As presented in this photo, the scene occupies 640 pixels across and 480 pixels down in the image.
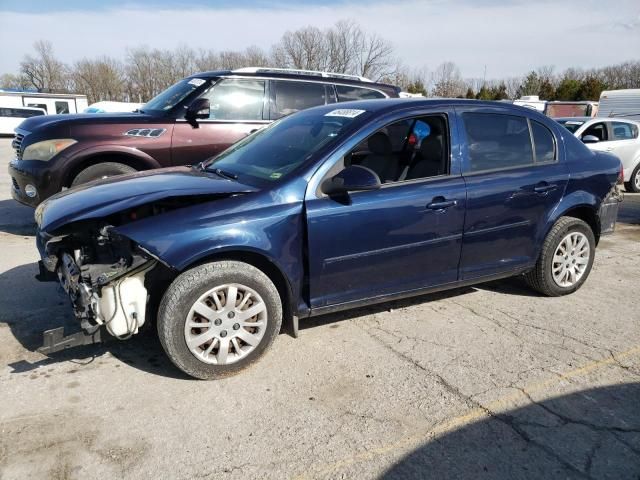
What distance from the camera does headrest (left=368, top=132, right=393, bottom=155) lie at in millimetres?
4051

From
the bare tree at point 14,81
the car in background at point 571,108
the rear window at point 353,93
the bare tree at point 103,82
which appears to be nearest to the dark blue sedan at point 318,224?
the rear window at point 353,93

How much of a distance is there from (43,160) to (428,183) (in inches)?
173

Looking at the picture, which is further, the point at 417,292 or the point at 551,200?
the point at 551,200

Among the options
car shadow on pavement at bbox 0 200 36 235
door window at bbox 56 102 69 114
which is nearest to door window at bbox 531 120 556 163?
car shadow on pavement at bbox 0 200 36 235

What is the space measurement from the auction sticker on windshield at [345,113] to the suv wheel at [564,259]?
1.99m

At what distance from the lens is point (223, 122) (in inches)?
256

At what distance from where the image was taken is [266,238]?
3.20m

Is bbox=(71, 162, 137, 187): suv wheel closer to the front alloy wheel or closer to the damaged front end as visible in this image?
the damaged front end

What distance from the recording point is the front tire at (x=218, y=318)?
9.91 ft

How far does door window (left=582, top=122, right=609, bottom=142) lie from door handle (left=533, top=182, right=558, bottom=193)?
840 centimetres

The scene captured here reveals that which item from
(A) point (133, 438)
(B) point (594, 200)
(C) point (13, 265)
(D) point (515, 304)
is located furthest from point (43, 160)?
(B) point (594, 200)

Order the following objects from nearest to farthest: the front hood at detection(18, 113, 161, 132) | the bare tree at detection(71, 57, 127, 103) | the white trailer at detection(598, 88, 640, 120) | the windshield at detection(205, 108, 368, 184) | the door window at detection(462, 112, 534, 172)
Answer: the windshield at detection(205, 108, 368, 184), the door window at detection(462, 112, 534, 172), the front hood at detection(18, 113, 161, 132), the white trailer at detection(598, 88, 640, 120), the bare tree at detection(71, 57, 127, 103)

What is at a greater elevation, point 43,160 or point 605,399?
point 43,160

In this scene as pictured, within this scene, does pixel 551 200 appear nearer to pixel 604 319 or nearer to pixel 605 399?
pixel 604 319
